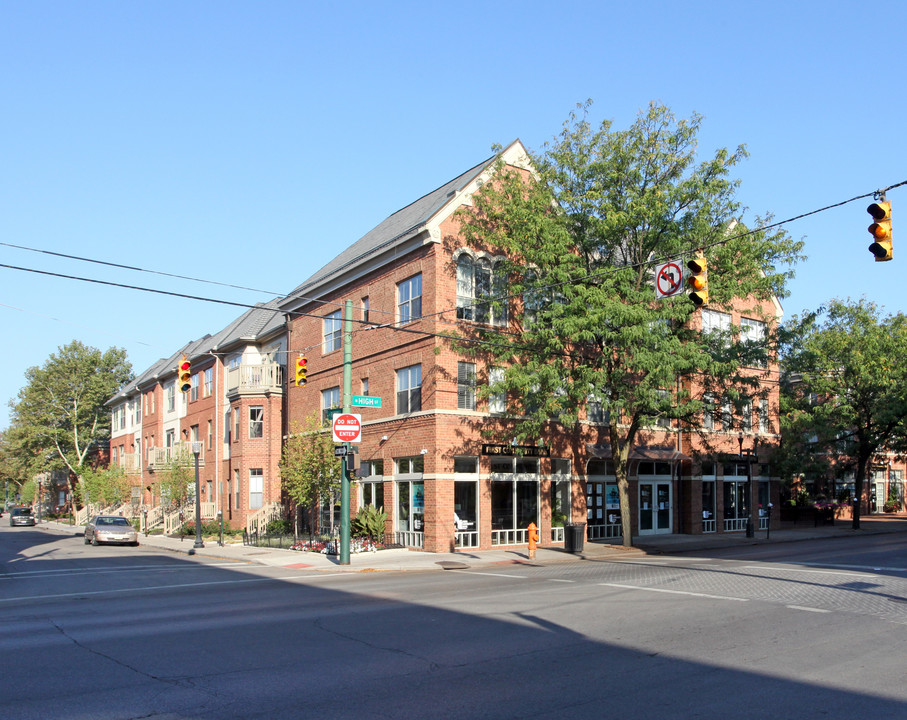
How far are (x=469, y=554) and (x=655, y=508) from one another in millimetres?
11687

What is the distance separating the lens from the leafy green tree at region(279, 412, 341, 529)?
28688mm

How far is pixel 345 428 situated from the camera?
73.7 ft

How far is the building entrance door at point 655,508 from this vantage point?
108 ft

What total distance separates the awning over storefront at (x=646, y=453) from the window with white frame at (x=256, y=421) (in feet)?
58.3

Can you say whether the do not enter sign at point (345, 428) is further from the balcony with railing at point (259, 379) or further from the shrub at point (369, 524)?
the balcony with railing at point (259, 379)

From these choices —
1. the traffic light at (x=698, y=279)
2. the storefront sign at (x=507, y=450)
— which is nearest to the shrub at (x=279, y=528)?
the storefront sign at (x=507, y=450)

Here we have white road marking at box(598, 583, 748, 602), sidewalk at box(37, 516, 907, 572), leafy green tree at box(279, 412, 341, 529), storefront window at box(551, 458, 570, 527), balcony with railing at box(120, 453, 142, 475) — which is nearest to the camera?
white road marking at box(598, 583, 748, 602)

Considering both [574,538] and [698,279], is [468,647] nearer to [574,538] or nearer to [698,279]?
[698,279]

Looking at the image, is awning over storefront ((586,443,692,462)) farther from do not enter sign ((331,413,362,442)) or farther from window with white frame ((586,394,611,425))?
do not enter sign ((331,413,362,442))

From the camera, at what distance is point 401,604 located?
14.0 metres

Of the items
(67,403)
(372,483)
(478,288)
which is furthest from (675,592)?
(67,403)

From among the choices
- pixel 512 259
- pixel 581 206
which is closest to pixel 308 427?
pixel 512 259

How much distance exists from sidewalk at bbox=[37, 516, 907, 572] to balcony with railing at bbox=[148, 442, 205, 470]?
26.4 feet

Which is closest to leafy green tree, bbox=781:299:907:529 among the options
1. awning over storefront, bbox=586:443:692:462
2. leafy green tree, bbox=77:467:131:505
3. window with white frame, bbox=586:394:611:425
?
awning over storefront, bbox=586:443:692:462
